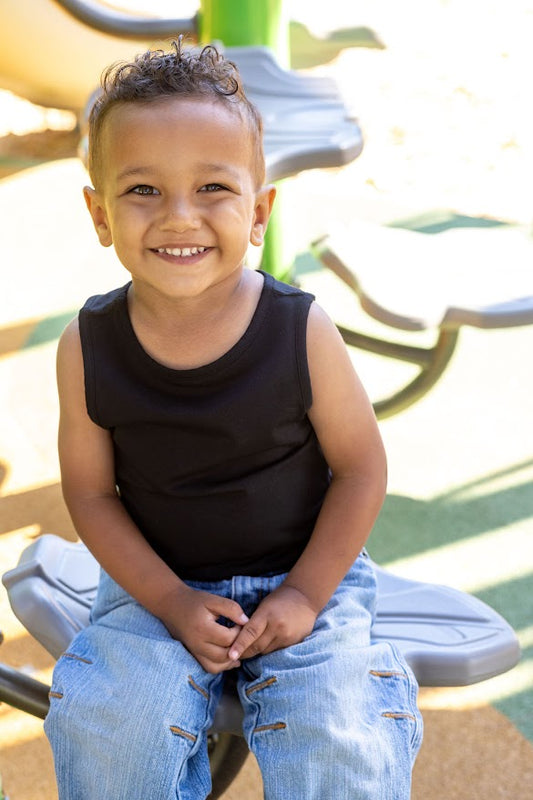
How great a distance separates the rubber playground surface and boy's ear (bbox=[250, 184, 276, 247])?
979 mm

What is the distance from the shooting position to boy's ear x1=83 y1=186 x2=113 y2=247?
1.32m

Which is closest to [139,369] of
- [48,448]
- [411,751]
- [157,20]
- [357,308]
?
[411,751]

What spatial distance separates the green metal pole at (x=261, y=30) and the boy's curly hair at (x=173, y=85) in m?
1.70

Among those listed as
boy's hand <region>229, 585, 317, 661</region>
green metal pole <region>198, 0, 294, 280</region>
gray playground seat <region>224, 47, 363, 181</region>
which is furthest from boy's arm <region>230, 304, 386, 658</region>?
green metal pole <region>198, 0, 294, 280</region>

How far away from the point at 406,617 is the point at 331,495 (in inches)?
9.1

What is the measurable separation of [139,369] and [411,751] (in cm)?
56

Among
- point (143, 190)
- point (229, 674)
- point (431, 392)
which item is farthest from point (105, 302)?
point (431, 392)

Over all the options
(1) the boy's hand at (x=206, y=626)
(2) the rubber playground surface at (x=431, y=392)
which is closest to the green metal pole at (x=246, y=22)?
(2) the rubber playground surface at (x=431, y=392)

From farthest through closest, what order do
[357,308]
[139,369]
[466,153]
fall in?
[466,153] < [357,308] < [139,369]

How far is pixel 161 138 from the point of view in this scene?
47.8 inches

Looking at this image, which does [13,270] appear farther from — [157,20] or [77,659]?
[77,659]

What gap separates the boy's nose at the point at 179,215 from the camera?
1.20m

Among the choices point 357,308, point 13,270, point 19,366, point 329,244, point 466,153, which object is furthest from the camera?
point 466,153

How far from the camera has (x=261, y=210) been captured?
1351mm
